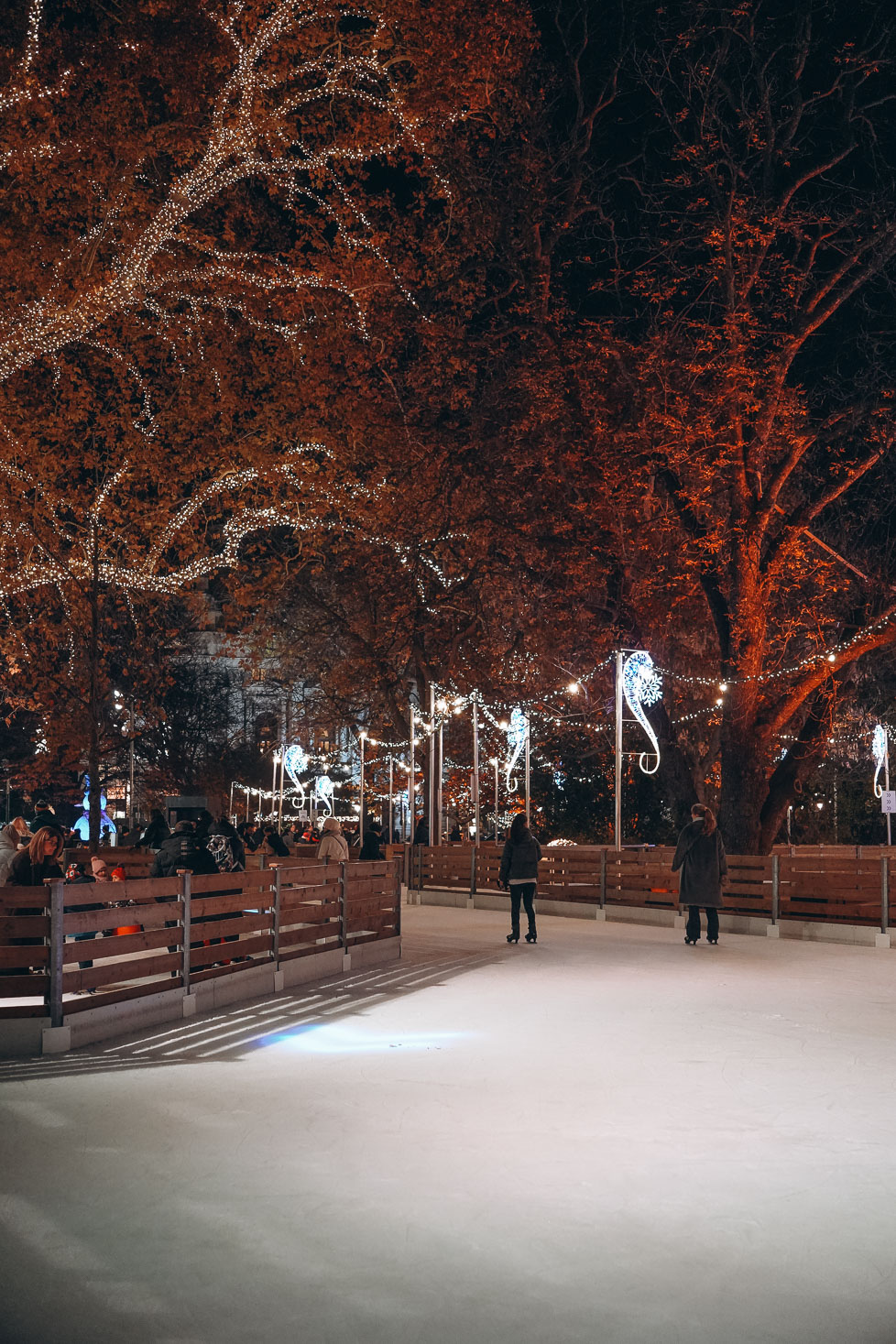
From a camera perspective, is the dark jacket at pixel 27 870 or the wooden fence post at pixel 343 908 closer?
the dark jacket at pixel 27 870

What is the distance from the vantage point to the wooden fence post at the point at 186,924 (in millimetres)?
11016

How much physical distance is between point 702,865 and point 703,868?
0.12ft

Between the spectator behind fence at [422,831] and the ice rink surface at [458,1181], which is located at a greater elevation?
the spectator behind fence at [422,831]

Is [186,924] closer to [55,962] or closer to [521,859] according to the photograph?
[55,962]

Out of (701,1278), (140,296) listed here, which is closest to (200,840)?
(701,1278)

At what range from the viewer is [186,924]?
11.1m

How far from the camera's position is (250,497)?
80.2 feet

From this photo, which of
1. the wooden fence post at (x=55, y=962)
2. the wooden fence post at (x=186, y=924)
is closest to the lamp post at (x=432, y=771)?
the wooden fence post at (x=186, y=924)

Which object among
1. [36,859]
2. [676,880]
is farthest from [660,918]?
[36,859]

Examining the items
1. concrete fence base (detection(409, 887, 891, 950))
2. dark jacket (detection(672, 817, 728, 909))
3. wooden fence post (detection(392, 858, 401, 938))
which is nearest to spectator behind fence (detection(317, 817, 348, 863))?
wooden fence post (detection(392, 858, 401, 938))

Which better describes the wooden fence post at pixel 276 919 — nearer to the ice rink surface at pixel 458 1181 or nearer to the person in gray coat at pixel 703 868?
the ice rink surface at pixel 458 1181

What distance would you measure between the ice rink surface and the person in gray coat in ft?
20.6

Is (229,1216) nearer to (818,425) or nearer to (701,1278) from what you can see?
(701,1278)

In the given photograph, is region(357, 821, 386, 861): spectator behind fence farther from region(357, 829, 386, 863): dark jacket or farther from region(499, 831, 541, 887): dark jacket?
region(499, 831, 541, 887): dark jacket
